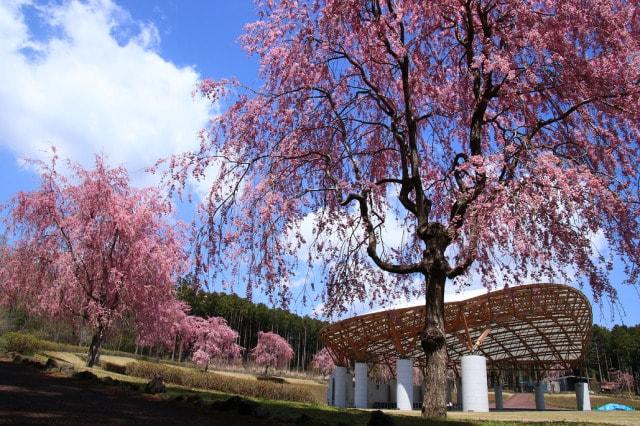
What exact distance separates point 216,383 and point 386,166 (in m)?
13.5

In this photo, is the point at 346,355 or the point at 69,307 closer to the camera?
the point at 69,307

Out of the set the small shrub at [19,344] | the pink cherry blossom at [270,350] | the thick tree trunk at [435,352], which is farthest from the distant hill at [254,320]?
the thick tree trunk at [435,352]

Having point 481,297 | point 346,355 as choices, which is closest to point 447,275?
point 481,297

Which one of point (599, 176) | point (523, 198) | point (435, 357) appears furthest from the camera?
point (435, 357)

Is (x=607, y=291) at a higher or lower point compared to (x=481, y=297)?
lower

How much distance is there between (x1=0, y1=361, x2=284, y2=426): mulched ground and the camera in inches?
236

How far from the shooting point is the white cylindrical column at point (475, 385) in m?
20.9

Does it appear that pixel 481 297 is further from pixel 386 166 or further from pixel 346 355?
pixel 386 166

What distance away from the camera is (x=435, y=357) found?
9.59 metres

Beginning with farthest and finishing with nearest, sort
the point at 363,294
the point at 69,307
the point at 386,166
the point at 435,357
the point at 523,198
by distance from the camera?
the point at 69,307
the point at 386,166
the point at 363,294
the point at 435,357
the point at 523,198

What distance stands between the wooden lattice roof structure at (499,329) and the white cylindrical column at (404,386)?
1.63 m

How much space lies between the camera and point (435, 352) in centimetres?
961

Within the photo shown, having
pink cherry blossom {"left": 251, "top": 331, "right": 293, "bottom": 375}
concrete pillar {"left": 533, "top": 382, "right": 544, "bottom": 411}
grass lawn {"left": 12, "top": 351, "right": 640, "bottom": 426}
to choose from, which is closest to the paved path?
concrete pillar {"left": 533, "top": 382, "right": 544, "bottom": 411}

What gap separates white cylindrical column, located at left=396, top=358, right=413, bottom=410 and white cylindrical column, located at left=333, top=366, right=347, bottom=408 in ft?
19.3
